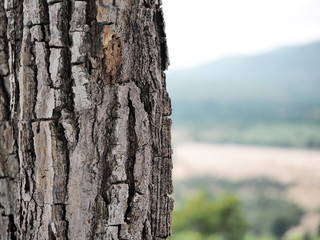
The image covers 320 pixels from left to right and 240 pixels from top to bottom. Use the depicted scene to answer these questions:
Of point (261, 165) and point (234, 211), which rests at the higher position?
point (234, 211)

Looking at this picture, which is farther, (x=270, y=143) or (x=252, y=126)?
(x=252, y=126)

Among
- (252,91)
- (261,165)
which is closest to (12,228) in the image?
(261,165)

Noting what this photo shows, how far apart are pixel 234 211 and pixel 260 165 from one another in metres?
15.9

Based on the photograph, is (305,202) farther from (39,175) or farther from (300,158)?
(39,175)

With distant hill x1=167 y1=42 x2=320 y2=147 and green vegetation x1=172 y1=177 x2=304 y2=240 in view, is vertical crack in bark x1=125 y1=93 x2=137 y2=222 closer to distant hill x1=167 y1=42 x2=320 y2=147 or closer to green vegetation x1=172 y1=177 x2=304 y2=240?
green vegetation x1=172 y1=177 x2=304 y2=240

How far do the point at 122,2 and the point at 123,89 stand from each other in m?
0.17

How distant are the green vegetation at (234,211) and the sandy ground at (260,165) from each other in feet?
1.35

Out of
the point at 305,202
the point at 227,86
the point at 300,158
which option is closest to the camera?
the point at 305,202

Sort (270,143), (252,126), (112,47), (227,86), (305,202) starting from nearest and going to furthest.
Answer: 1. (112,47)
2. (305,202)
3. (270,143)
4. (252,126)
5. (227,86)

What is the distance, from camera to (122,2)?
890 mm

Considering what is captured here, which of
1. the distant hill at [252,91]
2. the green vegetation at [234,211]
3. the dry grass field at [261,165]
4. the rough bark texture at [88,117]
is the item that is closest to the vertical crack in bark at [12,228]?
the rough bark texture at [88,117]

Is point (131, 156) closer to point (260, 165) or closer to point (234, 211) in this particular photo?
point (234, 211)

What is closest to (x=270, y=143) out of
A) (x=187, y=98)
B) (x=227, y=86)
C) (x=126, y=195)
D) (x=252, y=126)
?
Answer: (x=252, y=126)

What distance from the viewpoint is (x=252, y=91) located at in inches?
1361
